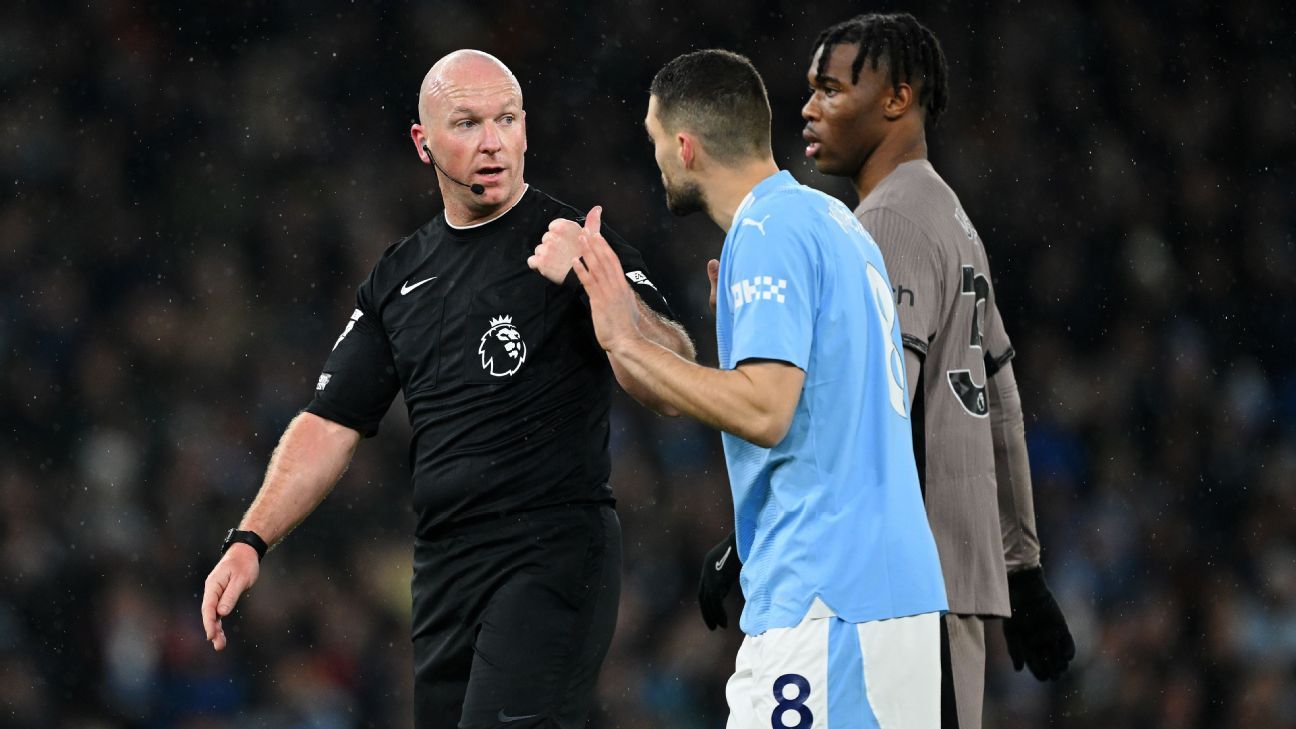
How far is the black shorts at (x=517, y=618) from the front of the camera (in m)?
3.60

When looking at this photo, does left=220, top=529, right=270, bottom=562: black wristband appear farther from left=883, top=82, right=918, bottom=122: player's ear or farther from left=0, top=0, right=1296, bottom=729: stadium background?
left=0, top=0, right=1296, bottom=729: stadium background

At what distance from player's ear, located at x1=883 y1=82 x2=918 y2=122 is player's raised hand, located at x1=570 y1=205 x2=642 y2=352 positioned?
1089 mm

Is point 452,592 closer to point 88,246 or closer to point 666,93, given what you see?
point 666,93

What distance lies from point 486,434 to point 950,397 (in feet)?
3.69

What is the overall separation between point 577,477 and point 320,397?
2.71 feet

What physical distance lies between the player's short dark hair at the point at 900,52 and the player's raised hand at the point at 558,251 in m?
0.92

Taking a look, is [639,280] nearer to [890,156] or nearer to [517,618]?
[890,156]

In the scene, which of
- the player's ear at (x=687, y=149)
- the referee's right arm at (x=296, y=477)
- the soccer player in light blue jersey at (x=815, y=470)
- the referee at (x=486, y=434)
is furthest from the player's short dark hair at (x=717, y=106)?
the referee's right arm at (x=296, y=477)

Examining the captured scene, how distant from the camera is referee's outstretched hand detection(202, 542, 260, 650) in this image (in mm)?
3744

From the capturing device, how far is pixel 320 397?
4164 mm

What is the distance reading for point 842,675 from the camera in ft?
9.46

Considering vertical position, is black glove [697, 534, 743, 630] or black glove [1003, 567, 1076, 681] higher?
black glove [697, 534, 743, 630]

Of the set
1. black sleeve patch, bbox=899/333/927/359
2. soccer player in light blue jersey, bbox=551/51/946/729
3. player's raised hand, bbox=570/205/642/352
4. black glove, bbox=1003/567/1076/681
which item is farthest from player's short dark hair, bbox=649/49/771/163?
black glove, bbox=1003/567/1076/681

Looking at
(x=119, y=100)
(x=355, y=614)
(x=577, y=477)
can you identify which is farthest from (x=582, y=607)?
(x=119, y=100)
